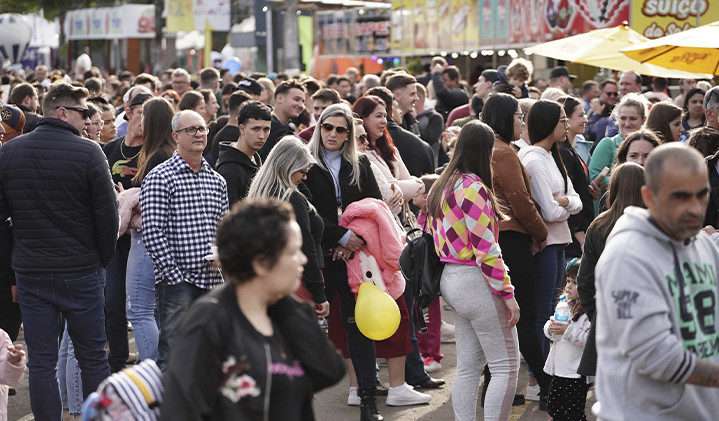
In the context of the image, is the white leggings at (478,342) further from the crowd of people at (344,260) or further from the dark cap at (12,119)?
the dark cap at (12,119)

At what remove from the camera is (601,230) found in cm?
514

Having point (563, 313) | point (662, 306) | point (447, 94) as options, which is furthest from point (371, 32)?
point (662, 306)

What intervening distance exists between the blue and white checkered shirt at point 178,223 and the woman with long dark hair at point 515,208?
6.16ft

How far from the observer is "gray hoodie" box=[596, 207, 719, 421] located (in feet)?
10.4

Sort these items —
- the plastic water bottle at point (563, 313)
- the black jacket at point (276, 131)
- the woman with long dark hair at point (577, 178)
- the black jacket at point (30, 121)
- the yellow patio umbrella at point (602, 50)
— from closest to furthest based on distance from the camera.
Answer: the plastic water bottle at point (563, 313) < the woman with long dark hair at point (577, 178) < the black jacket at point (276, 131) < the black jacket at point (30, 121) < the yellow patio umbrella at point (602, 50)

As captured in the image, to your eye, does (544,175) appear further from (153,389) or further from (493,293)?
(153,389)

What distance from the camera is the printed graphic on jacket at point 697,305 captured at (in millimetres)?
3301

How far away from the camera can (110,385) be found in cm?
316

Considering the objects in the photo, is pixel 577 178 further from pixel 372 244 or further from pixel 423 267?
pixel 423 267

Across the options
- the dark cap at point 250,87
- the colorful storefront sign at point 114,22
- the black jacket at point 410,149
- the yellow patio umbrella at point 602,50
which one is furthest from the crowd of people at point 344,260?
the colorful storefront sign at point 114,22

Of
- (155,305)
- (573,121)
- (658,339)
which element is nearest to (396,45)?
(573,121)

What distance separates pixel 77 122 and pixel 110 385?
309 centimetres

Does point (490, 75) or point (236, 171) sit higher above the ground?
point (490, 75)

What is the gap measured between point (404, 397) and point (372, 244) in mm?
1147
